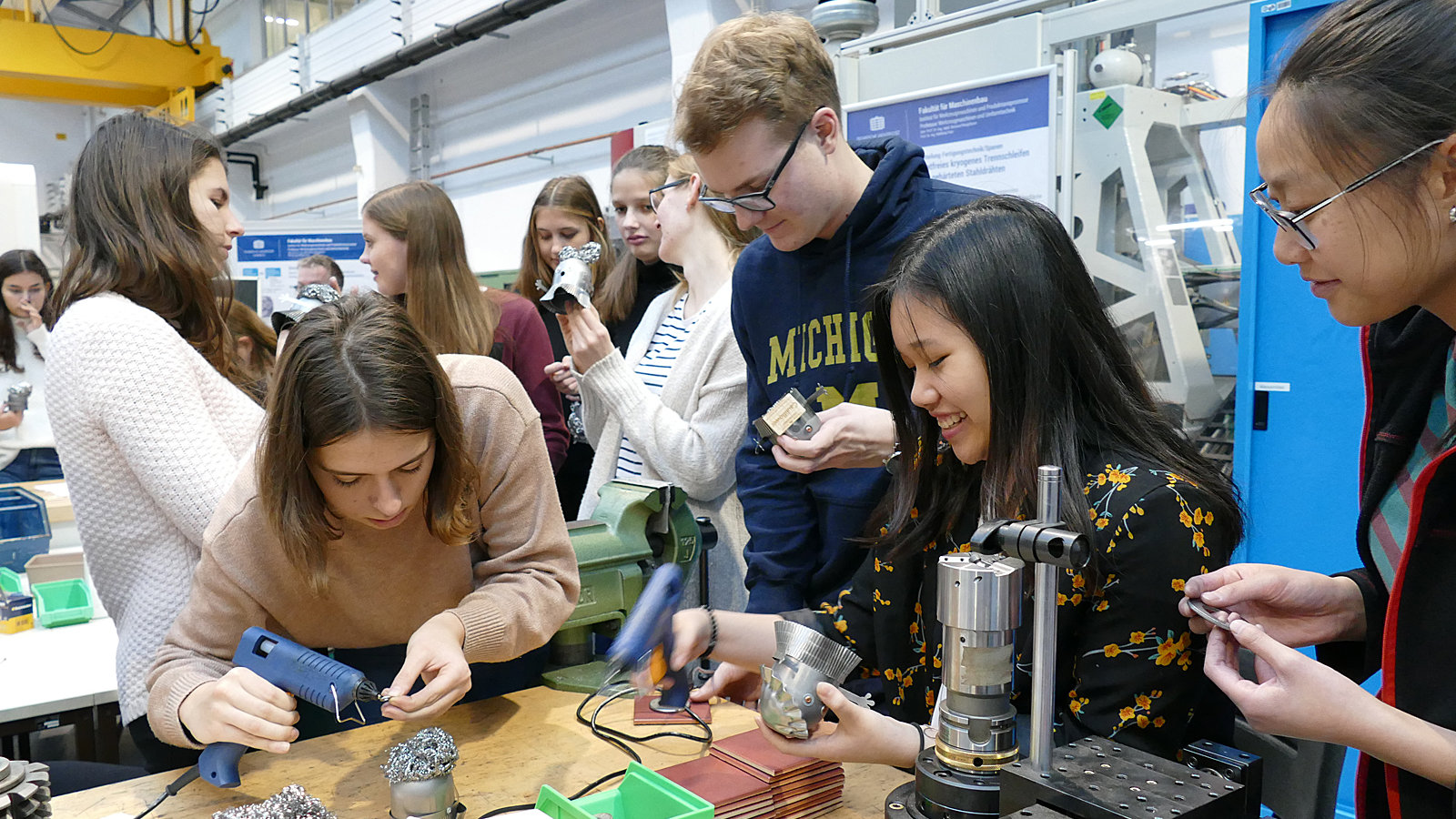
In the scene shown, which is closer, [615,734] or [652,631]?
[652,631]

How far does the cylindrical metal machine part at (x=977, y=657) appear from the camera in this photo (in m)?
0.78

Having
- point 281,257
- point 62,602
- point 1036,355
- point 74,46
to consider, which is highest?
point 74,46

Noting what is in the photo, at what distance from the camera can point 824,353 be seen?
1.65 meters

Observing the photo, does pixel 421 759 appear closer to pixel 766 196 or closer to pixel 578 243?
pixel 766 196

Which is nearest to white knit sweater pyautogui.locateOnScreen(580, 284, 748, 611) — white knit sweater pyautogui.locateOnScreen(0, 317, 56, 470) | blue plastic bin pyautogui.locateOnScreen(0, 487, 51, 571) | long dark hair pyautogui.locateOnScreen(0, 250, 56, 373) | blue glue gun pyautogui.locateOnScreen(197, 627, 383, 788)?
blue glue gun pyautogui.locateOnScreen(197, 627, 383, 788)

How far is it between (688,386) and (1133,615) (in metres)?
1.24

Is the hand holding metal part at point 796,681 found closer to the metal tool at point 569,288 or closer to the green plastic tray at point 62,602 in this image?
the metal tool at point 569,288

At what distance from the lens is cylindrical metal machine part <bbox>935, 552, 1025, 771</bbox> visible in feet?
2.54

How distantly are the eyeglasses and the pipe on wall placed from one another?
5.56m

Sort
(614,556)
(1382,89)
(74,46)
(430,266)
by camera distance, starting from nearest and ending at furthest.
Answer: (1382,89), (614,556), (430,266), (74,46)

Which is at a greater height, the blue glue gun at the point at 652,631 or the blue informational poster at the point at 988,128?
the blue informational poster at the point at 988,128

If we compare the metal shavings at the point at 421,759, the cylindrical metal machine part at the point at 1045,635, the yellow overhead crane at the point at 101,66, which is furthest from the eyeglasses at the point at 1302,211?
the yellow overhead crane at the point at 101,66

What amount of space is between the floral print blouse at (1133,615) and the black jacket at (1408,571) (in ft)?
0.50

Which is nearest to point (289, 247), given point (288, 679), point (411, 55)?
point (411, 55)
